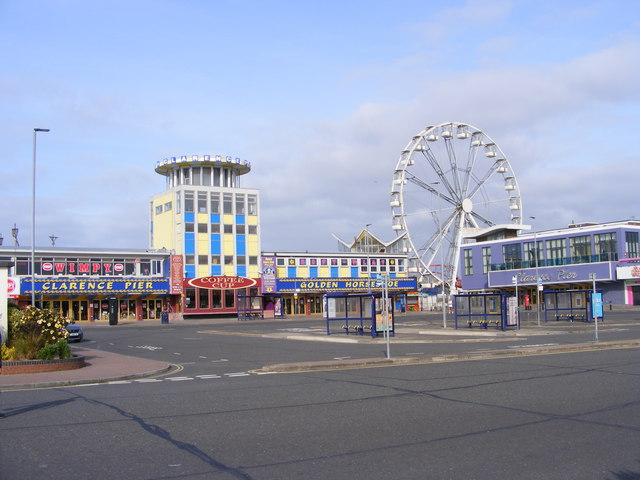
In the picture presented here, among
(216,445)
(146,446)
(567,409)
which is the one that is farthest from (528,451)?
(146,446)

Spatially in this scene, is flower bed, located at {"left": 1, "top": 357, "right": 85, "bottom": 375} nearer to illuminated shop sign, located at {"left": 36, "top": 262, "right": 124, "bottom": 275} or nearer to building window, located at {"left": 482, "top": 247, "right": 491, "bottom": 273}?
illuminated shop sign, located at {"left": 36, "top": 262, "right": 124, "bottom": 275}

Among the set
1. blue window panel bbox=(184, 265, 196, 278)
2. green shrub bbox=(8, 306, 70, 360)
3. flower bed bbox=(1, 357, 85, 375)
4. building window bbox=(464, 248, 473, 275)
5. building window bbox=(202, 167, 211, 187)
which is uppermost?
building window bbox=(202, 167, 211, 187)

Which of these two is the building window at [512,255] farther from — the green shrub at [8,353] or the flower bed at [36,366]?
the green shrub at [8,353]

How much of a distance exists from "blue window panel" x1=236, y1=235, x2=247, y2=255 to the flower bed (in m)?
56.2

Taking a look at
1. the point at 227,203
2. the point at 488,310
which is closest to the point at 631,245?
the point at 227,203

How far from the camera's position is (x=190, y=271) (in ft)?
239

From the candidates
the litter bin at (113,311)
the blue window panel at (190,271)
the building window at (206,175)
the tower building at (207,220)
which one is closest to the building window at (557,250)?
the tower building at (207,220)

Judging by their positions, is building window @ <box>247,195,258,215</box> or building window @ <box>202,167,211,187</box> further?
building window @ <box>247,195,258,215</box>

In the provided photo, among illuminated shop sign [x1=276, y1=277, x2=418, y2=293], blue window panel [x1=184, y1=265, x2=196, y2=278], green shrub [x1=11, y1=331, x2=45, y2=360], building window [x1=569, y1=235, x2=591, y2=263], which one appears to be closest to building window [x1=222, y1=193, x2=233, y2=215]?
blue window panel [x1=184, y1=265, x2=196, y2=278]

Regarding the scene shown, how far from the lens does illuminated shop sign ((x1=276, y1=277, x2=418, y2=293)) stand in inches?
3088

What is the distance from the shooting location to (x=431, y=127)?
73.4 metres

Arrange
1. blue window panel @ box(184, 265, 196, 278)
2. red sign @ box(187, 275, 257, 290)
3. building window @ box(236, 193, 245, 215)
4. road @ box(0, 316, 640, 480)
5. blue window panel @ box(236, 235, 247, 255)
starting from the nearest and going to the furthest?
road @ box(0, 316, 640, 480) → red sign @ box(187, 275, 257, 290) → blue window panel @ box(184, 265, 196, 278) → blue window panel @ box(236, 235, 247, 255) → building window @ box(236, 193, 245, 215)

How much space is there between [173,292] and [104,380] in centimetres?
5595

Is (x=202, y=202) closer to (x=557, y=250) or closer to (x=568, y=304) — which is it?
(x=568, y=304)
